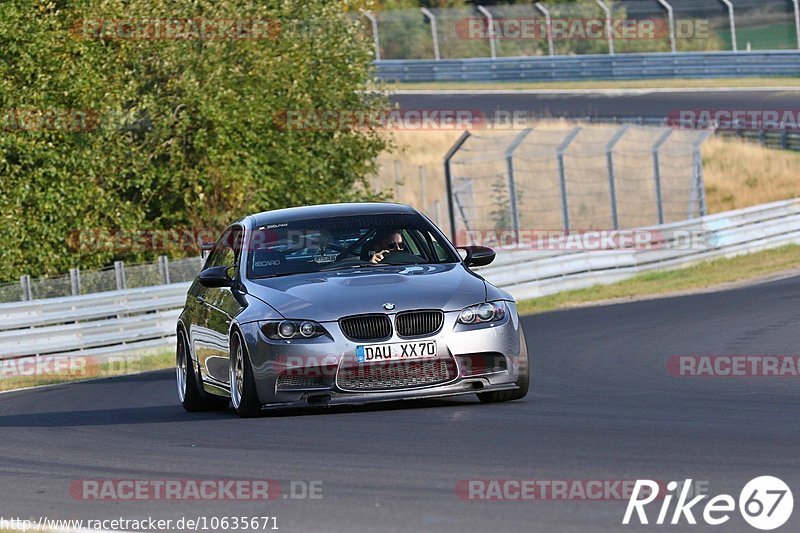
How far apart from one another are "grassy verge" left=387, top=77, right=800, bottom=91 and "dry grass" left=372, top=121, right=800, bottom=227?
10.4ft

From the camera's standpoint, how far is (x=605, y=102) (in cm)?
4375

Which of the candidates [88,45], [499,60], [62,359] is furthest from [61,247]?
[499,60]

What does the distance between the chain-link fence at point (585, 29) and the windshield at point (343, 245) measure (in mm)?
33671

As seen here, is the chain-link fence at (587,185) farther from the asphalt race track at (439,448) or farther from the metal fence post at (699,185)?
the asphalt race track at (439,448)

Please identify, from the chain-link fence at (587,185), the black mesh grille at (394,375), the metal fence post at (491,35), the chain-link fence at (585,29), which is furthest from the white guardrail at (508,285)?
the metal fence post at (491,35)

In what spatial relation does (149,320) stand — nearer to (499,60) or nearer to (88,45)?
(88,45)

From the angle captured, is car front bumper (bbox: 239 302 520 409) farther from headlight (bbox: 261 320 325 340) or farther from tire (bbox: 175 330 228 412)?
tire (bbox: 175 330 228 412)

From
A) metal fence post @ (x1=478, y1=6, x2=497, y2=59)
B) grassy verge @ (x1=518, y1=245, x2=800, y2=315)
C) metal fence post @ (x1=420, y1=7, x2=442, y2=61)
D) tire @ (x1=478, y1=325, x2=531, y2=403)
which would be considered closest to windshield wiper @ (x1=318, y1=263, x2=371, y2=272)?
tire @ (x1=478, y1=325, x2=531, y2=403)

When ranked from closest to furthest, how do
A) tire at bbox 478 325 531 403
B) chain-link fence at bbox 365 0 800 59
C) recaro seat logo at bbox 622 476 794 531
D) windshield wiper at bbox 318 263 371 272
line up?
recaro seat logo at bbox 622 476 794 531 → tire at bbox 478 325 531 403 → windshield wiper at bbox 318 263 371 272 → chain-link fence at bbox 365 0 800 59

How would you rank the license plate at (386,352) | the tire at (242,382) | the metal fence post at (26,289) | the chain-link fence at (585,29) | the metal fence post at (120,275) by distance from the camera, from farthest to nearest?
the chain-link fence at (585,29), the metal fence post at (120,275), the metal fence post at (26,289), the tire at (242,382), the license plate at (386,352)

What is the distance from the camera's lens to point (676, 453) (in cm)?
750

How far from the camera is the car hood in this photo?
9.88 metres

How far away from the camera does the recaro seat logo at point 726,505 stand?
5887 millimetres

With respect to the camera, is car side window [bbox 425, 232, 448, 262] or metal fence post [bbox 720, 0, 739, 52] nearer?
car side window [bbox 425, 232, 448, 262]
